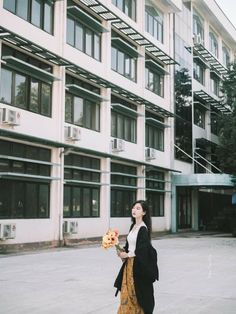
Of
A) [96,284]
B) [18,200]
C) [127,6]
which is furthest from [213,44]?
[96,284]

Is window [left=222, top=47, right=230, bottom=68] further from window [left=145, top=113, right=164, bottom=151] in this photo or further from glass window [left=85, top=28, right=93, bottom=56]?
glass window [left=85, top=28, right=93, bottom=56]

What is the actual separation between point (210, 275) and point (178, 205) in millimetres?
23001

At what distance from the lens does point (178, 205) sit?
3516cm

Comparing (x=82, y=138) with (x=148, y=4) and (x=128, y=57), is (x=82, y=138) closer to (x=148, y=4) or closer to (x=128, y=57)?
(x=128, y=57)

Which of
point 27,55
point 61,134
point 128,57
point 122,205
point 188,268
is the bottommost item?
point 188,268

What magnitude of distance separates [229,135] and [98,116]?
9950 mm

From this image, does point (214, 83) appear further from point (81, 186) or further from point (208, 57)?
point (81, 186)

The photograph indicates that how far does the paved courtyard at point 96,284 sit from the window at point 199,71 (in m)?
23.4

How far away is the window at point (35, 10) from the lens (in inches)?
757

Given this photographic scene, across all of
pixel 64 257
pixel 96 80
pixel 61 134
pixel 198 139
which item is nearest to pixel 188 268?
pixel 64 257

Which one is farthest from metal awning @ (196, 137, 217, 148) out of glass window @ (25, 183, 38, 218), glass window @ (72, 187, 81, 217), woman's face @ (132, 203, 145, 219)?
woman's face @ (132, 203, 145, 219)

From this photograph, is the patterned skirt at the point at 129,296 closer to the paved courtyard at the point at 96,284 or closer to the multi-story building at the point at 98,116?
the paved courtyard at the point at 96,284

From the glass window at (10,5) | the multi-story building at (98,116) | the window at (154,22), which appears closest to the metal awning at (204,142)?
the multi-story building at (98,116)

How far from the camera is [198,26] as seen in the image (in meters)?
40.1
